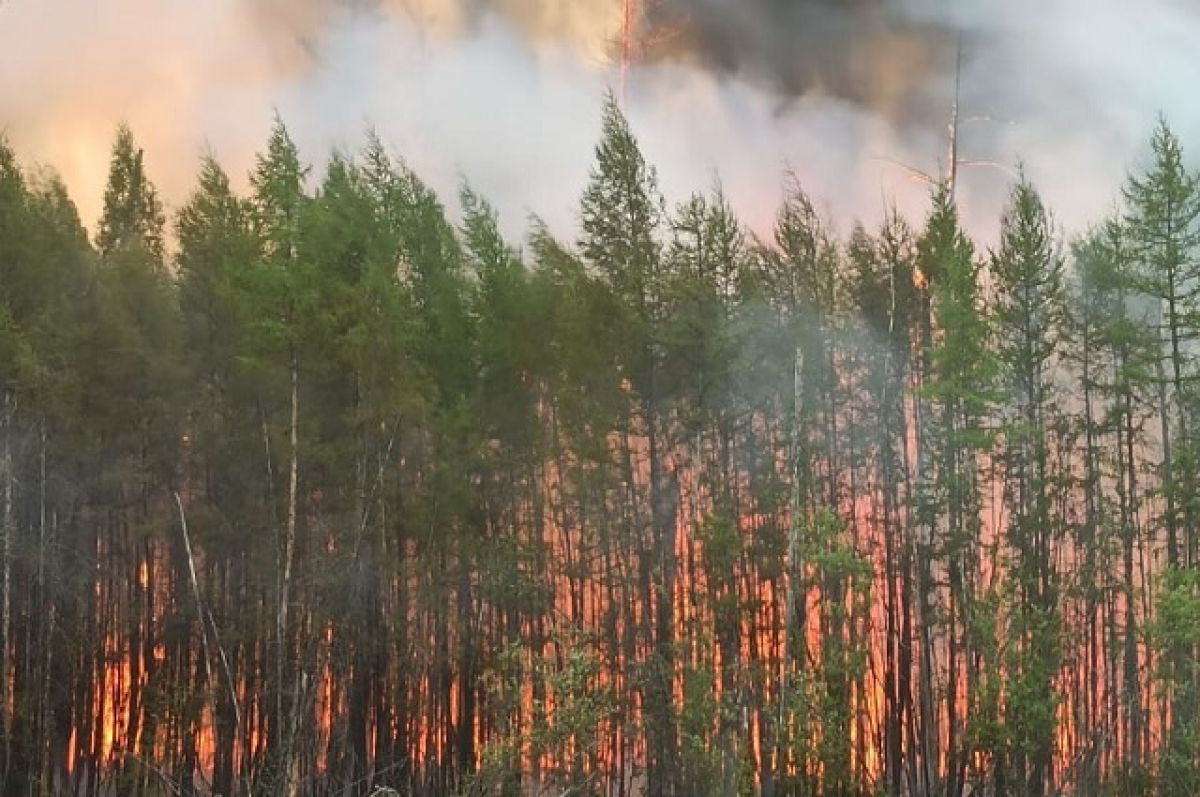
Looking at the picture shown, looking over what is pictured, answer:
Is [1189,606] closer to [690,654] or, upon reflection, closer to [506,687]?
[690,654]

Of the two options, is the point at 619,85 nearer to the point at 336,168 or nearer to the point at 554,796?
the point at 336,168

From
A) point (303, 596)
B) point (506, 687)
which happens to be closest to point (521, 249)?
point (303, 596)

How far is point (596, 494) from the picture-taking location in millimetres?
15695

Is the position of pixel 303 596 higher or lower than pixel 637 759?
higher

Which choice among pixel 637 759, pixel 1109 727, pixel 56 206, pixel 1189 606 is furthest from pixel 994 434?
pixel 56 206

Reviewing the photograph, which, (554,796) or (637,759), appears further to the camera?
(637,759)

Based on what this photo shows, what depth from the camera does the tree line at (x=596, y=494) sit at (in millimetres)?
14312

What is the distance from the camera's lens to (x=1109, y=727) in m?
15.1

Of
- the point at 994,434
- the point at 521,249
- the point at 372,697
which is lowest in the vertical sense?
the point at 372,697

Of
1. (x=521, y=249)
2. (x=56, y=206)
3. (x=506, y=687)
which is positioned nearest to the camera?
(x=506, y=687)

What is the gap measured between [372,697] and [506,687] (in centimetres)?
355

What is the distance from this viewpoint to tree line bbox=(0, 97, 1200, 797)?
14312 mm

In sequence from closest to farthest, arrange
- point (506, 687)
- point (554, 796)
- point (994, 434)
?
1. point (506, 687)
2. point (554, 796)
3. point (994, 434)

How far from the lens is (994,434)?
1538cm
